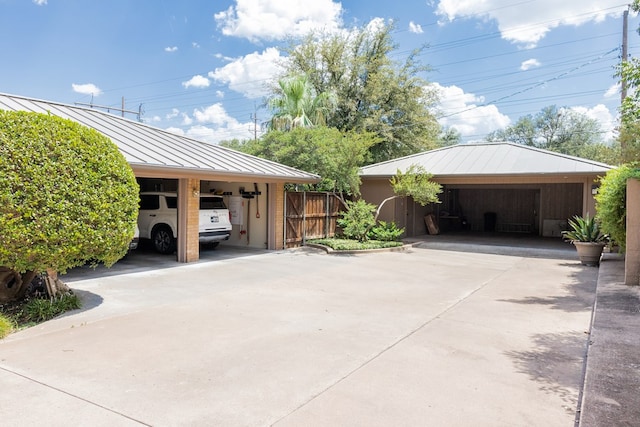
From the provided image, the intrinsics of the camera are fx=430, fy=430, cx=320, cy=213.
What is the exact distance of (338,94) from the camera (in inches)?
1073

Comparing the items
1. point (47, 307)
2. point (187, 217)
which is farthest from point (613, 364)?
point (187, 217)

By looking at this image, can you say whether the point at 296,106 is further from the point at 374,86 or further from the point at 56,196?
the point at 56,196

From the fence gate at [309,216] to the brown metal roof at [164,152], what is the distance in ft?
4.06

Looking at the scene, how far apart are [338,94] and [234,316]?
75.0 ft

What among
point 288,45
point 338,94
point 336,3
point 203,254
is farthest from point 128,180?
point 288,45

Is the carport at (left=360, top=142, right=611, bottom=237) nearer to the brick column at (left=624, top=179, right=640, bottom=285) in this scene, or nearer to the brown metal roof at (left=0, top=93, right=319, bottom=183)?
the brown metal roof at (left=0, top=93, right=319, bottom=183)

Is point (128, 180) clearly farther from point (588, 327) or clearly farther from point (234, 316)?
point (588, 327)

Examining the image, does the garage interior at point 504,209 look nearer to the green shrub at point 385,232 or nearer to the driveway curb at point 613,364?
the green shrub at point 385,232

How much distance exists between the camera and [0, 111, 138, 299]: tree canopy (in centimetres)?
561

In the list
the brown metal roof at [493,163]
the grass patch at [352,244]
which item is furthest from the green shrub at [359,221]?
the brown metal roof at [493,163]

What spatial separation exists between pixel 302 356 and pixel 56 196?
401 centimetres

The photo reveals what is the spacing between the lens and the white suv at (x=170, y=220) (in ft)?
40.9

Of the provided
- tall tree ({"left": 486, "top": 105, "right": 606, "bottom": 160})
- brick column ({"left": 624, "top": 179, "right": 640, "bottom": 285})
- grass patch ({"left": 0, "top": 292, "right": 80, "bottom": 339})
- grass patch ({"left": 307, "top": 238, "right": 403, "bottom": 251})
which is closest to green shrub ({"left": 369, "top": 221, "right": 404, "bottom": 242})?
grass patch ({"left": 307, "top": 238, "right": 403, "bottom": 251})

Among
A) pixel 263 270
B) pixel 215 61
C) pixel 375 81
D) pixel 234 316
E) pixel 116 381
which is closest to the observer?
pixel 116 381
